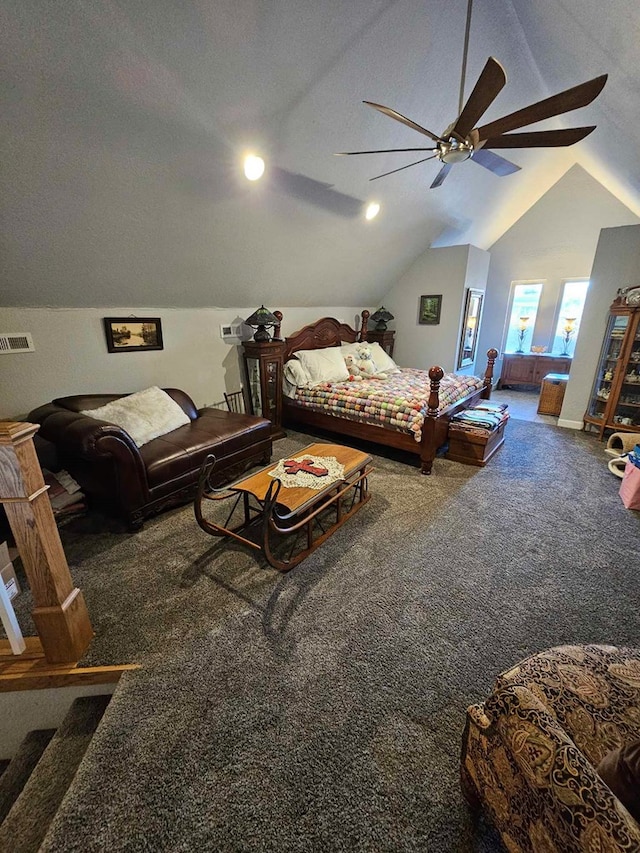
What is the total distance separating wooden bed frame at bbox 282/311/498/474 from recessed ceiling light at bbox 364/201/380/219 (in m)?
1.45

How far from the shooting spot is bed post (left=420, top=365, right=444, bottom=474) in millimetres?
3199

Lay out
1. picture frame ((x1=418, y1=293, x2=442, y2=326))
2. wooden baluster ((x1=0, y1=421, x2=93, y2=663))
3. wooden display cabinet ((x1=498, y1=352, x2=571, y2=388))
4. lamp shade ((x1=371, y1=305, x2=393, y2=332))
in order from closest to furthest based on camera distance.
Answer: wooden baluster ((x1=0, y1=421, x2=93, y2=663)), picture frame ((x1=418, y1=293, x2=442, y2=326)), lamp shade ((x1=371, y1=305, x2=393, y2=332)), wooden display cabinet ((x1=498, y1=352, x2=571, y2=388))

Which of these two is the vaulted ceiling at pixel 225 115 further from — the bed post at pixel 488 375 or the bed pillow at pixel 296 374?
the bed post at pixel 488 375

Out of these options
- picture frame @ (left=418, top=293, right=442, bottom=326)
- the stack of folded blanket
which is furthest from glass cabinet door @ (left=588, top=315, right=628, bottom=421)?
picture frame @ (left=418, top=293, right=442, bottom=326)

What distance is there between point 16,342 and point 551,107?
3618 millimetres

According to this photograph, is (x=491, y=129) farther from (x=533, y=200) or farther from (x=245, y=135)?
(x=533, y=200)

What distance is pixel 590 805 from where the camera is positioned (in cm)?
65

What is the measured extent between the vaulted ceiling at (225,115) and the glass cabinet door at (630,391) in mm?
1713

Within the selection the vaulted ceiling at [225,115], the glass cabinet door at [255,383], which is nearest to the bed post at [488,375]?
the vaulted ceiling at [225,115]

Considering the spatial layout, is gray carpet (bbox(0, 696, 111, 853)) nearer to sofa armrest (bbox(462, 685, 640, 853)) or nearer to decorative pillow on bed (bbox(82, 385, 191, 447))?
sofa armrest (bbox(462, 685, 640, 853))

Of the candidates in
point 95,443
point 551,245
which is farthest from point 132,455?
point 551,245

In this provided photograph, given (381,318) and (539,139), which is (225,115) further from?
(381,318)

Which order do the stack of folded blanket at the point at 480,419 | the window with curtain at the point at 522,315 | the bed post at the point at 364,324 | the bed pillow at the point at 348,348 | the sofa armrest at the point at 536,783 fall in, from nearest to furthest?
1. the sofa armrest at the point at 536,783
2. the stack of folded blanket at the point at 480,419
3. the bed pillow at the point at 348,348
4. the bed post at the point at 364,324
5. the window with curtain at the point at 522,315

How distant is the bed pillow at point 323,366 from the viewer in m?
4.43
